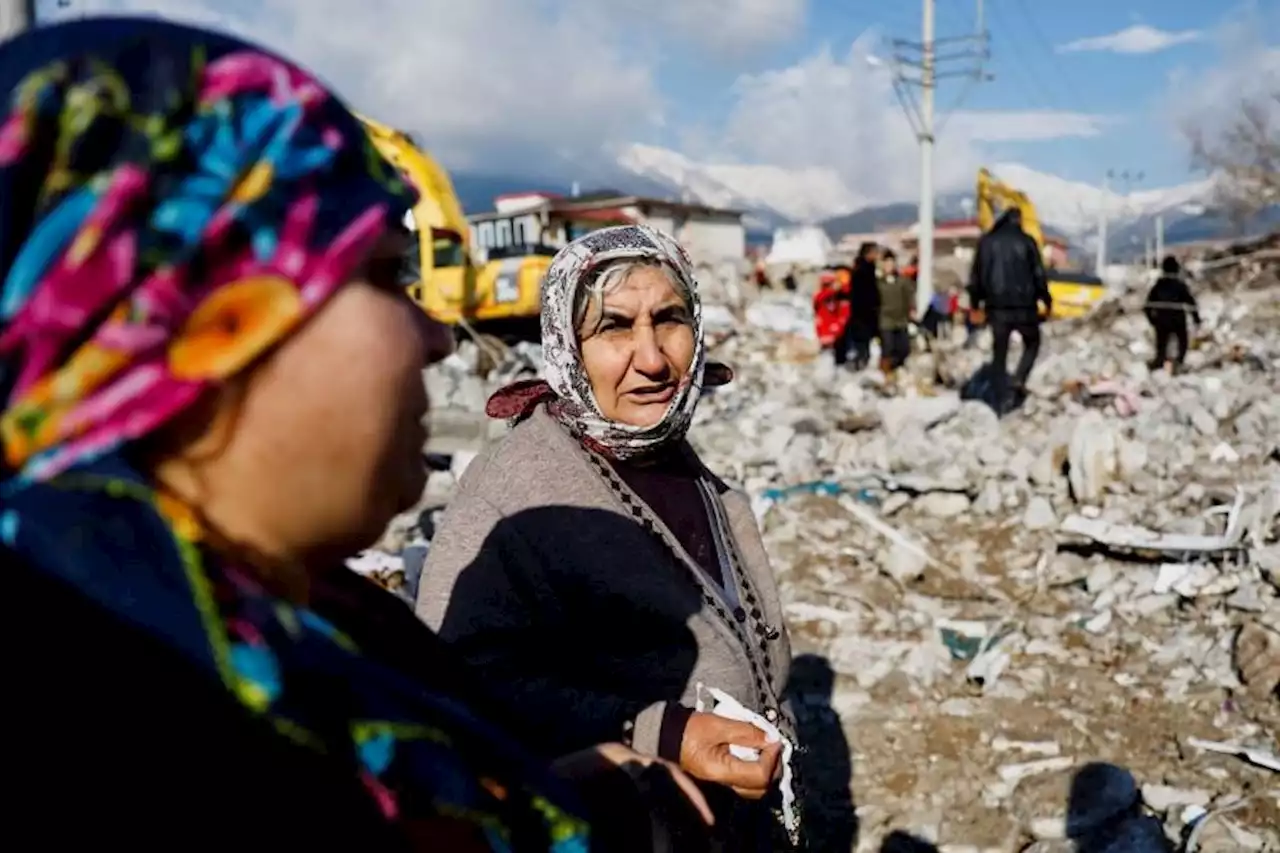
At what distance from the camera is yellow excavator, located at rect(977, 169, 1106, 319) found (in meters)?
18.3

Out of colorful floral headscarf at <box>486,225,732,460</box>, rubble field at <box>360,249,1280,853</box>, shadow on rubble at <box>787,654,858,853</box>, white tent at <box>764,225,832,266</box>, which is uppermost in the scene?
white tent at <box>764,225,832,266</box>

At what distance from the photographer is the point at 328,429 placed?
797 mm

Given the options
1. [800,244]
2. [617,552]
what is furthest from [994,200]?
[800,244]

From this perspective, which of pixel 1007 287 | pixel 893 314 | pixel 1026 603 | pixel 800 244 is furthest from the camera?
pixel 800 244

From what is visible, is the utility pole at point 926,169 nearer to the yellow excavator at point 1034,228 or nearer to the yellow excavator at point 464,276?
the yellow excavator at point 1034,228

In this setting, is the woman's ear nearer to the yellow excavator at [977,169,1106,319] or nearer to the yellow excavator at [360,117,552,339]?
the yellow excavator at [977,169,1106,319]

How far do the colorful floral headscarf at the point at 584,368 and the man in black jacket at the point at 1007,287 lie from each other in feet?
26.5

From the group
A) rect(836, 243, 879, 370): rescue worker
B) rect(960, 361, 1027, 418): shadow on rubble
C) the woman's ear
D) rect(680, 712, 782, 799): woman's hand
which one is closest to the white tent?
rect(836, 243, 879, 370): rescue worker

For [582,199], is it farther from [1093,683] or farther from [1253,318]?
[1093,683]

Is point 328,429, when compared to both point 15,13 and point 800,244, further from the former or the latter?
point 800,244

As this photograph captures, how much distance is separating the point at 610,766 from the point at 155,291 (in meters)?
0.73

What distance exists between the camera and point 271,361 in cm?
77

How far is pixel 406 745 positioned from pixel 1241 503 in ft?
20.6

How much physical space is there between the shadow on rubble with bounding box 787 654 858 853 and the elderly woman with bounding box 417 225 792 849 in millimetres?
1558
